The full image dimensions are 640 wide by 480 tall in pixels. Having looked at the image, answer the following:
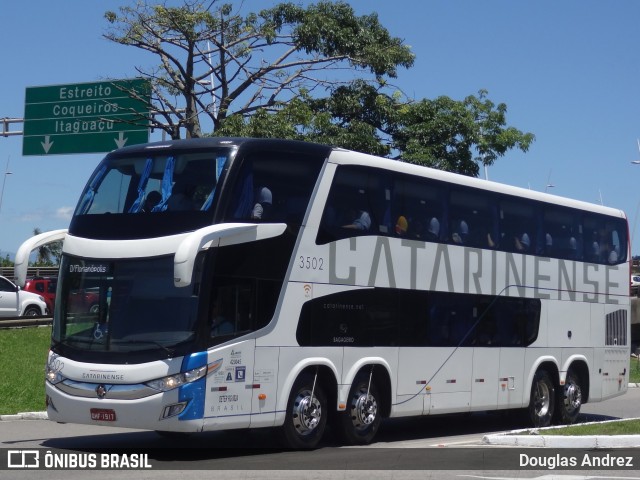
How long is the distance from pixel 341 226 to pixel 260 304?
6.37 ft

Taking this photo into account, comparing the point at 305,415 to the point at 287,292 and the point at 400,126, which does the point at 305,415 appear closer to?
the point at 287,292

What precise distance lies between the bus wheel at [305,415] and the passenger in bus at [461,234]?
151 inches

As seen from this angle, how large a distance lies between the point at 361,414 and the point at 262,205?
11.7 feet

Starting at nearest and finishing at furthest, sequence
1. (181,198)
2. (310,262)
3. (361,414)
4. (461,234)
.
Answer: (181,198) → (310,262) → (361,414) → (461,234)

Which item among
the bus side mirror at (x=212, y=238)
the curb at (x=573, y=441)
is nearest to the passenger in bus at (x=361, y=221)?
the bus side mirror at (x=212, y=238)

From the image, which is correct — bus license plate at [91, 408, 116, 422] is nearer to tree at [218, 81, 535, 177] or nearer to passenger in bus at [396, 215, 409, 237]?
passenger in bus at [396, 215, 409, 237]

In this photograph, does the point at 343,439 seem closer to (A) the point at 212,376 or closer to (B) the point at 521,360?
(A) the point at 212,376

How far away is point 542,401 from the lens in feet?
63.8

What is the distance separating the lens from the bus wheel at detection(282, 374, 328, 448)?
45.8 feet

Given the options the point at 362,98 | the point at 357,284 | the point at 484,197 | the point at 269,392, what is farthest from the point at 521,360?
the point at 362,98

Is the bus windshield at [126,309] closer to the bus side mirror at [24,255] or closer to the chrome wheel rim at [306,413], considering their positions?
the bus side mirror at [24,255]

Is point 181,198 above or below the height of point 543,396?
above

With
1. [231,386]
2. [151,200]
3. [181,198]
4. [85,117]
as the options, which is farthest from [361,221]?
[85,117]

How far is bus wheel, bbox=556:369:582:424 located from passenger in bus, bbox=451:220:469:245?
4.33 metres
